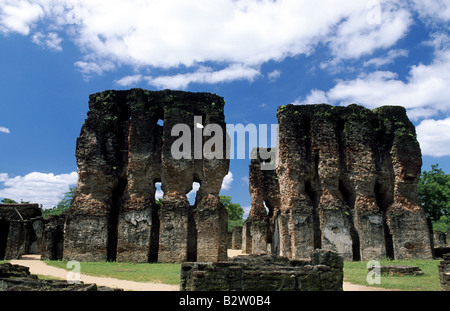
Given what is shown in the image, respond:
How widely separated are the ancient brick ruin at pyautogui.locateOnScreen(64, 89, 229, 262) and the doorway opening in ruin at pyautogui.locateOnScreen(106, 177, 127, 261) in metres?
0.05

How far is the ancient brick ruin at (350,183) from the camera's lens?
1838 cm

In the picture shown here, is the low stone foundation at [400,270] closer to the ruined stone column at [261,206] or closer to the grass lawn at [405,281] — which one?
the grass lawn at [405,281]

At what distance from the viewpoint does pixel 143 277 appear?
38.1 ft

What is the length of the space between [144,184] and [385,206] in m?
13.4

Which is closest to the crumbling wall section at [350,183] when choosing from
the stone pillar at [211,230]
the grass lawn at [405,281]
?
the stone pillar at [211,230]

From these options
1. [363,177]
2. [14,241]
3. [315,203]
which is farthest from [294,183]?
[14,241]

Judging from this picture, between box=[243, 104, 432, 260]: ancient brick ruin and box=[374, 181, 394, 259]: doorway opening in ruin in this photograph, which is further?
box=[374, 181, 394, 259]: doorway opening in ruin

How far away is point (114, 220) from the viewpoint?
18.0 metres

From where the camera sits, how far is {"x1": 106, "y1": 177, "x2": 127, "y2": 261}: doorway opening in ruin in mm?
17578

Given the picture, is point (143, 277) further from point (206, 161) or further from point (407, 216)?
point (407, 216)

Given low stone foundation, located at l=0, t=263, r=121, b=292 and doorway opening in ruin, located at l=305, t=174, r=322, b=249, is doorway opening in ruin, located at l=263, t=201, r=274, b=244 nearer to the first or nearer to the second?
doorway opening in ruin, located at l=305, t=174, r=322, b=249

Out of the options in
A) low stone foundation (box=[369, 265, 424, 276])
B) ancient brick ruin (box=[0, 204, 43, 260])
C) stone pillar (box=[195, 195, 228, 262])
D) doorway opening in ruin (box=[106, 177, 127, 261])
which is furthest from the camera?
ancient brick ruin (box=[0, 204, 43, 260])

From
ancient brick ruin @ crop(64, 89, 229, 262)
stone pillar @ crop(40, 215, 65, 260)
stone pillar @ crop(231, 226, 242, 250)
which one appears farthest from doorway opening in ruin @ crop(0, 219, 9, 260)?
stone pillar @ crop(231, 226, 242, 250)

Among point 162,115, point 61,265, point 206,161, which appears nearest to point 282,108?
point 206,161
